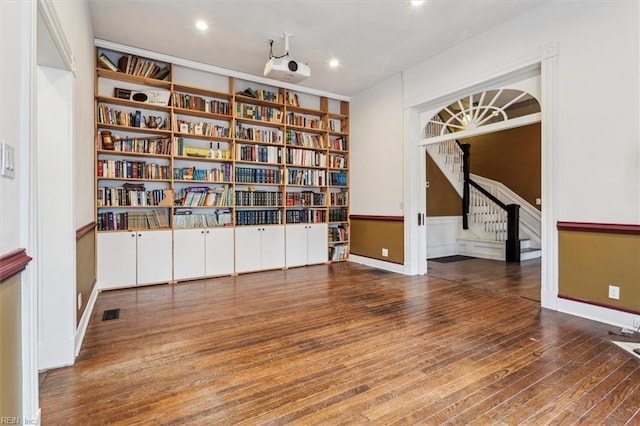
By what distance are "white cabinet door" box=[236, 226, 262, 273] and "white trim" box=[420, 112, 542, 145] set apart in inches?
113

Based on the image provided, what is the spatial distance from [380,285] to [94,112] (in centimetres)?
411

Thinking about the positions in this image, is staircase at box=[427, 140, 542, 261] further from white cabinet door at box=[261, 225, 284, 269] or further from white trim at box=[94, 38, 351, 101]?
white cabinet door at box=[261, 225, 284, 269]

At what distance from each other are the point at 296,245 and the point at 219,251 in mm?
1272

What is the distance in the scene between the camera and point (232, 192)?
484 cm

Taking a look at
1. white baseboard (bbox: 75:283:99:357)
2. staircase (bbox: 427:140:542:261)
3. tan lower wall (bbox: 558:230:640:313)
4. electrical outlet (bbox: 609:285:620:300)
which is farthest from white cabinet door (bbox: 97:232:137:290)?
staircase (bbox: 427:140:542:261)

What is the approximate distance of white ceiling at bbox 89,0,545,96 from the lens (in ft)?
10.8

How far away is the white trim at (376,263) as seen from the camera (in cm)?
507

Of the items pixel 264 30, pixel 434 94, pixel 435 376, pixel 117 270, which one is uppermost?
pixel 264 30

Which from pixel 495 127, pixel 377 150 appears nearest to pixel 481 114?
pixel 495 127

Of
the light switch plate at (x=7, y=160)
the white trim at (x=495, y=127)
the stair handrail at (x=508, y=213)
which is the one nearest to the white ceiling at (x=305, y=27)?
the white trim at (x=495, y=127)

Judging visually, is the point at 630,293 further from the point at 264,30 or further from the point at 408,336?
the point at 264,30

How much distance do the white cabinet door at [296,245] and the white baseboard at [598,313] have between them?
349 centimetres

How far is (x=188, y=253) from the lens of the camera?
448cm

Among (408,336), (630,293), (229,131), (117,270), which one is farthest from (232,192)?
(630,293)
